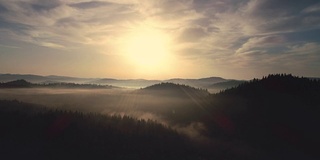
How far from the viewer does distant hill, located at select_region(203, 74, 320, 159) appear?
22453mm

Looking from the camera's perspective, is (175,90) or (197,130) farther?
(175,90)

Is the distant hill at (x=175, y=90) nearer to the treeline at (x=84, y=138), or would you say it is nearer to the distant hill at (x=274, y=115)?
the distant hill at (x=274, y=115)

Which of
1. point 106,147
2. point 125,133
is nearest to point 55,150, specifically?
point 106,147

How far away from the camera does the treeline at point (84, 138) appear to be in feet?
53.3

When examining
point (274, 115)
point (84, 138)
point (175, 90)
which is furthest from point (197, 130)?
point (175, 90)

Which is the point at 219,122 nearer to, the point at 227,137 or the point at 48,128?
the point at 227,137

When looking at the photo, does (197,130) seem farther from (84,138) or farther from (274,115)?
(84,138)

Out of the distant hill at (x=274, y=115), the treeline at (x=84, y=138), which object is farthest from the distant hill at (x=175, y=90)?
the treeline at (x=84, y=138)

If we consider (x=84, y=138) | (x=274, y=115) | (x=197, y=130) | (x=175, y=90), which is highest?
(x=175, y=90)

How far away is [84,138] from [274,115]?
15814mm

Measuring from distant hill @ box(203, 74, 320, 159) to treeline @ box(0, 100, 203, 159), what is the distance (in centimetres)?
612

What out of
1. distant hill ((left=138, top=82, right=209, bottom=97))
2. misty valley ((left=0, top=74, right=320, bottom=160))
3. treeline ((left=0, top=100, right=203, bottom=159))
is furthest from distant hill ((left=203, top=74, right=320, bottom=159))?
distant hill ((left=138, top=82, right=209, bottom=97))

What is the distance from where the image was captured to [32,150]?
1619 cm

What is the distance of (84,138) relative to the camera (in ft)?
58.5
